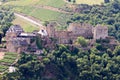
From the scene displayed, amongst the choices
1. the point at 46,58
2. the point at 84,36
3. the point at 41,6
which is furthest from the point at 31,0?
the point at 46,58

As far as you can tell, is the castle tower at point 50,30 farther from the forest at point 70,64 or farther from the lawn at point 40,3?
the lawn at point 40,3

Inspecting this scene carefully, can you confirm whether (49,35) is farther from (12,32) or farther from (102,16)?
(102,16)

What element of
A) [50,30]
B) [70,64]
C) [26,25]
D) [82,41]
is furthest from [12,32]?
[26,25]

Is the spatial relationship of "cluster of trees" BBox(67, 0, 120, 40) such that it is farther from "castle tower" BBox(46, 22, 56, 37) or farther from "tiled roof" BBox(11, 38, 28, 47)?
"tiled roof" BBox(11, 38, 28, 47)

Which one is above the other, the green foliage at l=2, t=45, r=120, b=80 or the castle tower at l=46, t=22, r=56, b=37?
the castle tower at l=46, t=22, r=56, b=37

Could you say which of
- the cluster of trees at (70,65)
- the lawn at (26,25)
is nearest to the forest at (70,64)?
the cluster of trees at (70,65)

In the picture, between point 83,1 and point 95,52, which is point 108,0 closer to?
point 83,1

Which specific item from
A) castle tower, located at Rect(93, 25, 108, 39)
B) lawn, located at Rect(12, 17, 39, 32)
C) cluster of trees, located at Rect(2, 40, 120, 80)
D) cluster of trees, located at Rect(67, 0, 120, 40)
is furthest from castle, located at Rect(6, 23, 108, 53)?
cluster of trees, located at Rect(67, 0, 120, 40)
